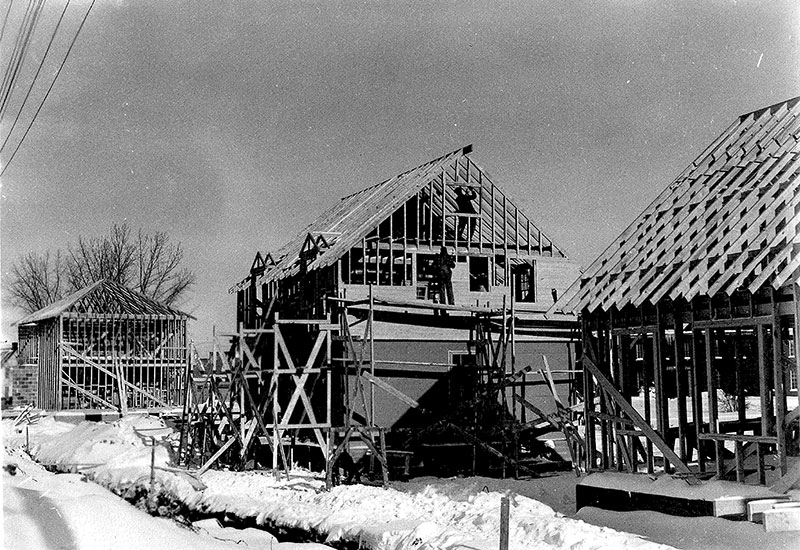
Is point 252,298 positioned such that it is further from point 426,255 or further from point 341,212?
point 426,255

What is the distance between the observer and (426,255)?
86.4 feet

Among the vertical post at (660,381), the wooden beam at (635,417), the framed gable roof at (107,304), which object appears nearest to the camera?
the wooden beam at (635,417)

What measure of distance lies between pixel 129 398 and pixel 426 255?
884 inches

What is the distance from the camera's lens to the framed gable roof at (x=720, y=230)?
14047 mm

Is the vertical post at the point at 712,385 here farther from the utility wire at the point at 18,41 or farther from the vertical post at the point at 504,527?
the utility wire at the point at 18,41

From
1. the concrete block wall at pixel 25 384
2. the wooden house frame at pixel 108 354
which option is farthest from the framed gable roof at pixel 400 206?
Answer: the concrete block wall at pixel 25 384

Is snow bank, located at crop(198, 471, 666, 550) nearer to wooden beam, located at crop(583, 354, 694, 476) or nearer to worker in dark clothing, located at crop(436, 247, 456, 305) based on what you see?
wooden beam, located at crop(583, 354, 694, 476)

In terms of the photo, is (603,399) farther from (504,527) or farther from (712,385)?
(504,527)

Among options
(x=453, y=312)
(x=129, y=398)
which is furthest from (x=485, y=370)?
(x=129, y=398)

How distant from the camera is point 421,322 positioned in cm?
2520

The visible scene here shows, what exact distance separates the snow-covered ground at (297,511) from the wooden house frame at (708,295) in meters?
1.63

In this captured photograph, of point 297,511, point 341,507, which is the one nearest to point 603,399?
point 341,507

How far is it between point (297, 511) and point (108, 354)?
1116 inches

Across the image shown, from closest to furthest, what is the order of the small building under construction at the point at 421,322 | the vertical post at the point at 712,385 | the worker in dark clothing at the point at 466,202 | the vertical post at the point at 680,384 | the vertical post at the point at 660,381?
the vertical post at the point at 712,385 → the vertical post at the point at 680,384 → the vertical post at the point at 660,381 → the small building under construction at the point at 421,322 → the worker in dark clothing at the point at 466,202
